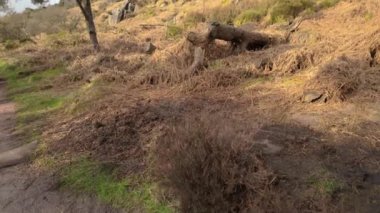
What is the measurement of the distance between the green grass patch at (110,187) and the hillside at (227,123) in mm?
17

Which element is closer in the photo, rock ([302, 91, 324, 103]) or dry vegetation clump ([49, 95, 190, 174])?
dry vegetation clump ([49, 95, 190, 174])

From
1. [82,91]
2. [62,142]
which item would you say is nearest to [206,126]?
[62,142]

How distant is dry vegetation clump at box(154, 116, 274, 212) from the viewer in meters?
4.32

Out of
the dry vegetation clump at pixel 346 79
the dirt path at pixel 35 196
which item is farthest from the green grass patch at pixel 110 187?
the dry vegetation clump at pixel 346 79

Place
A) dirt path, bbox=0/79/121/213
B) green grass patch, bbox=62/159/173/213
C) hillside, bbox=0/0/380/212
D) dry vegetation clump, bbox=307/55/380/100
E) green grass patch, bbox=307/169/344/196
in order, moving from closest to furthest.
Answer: hillside, bbox=0/0/380/212 → green grass patch, bbox=307/169/344/196 → green grass patch, bbox=62/159/173/213 → dirt path, bbox=0/79/121/213 → dry vegetation clump, bbox=307/55/380/100

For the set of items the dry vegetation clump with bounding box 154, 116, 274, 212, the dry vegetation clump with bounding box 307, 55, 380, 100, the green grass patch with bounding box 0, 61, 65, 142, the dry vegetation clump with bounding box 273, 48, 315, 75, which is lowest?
the green grass patch with bounding box 0, 61, 65, 142

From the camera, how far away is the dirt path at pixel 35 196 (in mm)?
5562

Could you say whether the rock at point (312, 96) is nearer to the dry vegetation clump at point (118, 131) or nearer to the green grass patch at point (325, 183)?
the dry vegetation clump at point (118, 131)

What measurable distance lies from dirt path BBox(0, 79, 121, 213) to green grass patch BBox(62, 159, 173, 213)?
134 mm

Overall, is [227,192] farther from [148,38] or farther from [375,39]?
[148,38]

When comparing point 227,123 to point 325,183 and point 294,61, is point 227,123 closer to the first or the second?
point 325,183

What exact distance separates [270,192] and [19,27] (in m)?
27.4

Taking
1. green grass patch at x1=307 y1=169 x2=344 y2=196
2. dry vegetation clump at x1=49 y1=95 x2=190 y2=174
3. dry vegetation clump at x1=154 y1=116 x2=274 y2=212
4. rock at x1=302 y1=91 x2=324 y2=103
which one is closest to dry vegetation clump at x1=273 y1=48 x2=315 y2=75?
rock at x1=302 y1=91 x2=324 y2=103

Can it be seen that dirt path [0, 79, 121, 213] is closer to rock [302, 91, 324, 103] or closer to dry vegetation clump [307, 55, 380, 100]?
rock [302, 91, 324, 103]
